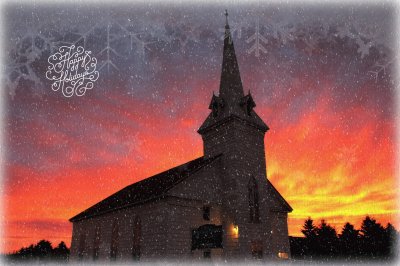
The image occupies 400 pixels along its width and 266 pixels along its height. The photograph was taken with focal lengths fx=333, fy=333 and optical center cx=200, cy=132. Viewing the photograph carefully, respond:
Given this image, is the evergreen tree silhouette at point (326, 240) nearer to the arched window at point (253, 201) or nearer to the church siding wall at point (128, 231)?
the arched window at point (253, 201)

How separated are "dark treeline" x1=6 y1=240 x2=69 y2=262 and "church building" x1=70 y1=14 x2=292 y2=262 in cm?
1155

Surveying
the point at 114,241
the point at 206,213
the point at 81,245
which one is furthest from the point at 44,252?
the point at 206,213

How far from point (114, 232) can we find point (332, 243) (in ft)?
156

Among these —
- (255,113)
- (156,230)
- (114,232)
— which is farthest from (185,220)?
(255,113)

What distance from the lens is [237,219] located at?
23.7 metres

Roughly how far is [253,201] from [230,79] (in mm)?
10609

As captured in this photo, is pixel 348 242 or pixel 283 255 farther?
pixel 348 242

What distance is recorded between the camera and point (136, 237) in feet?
80.3

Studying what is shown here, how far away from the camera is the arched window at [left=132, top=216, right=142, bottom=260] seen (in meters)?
23.9

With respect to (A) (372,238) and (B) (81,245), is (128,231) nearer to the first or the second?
(B) (81,245)

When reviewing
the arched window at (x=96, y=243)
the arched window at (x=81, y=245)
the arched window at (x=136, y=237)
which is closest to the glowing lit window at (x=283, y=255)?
the arched window at (x=136, y=237)

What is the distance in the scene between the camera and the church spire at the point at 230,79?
2791cm

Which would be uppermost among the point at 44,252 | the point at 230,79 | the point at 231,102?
the point at 230,79

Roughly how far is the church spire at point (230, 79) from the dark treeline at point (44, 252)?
987 inches
